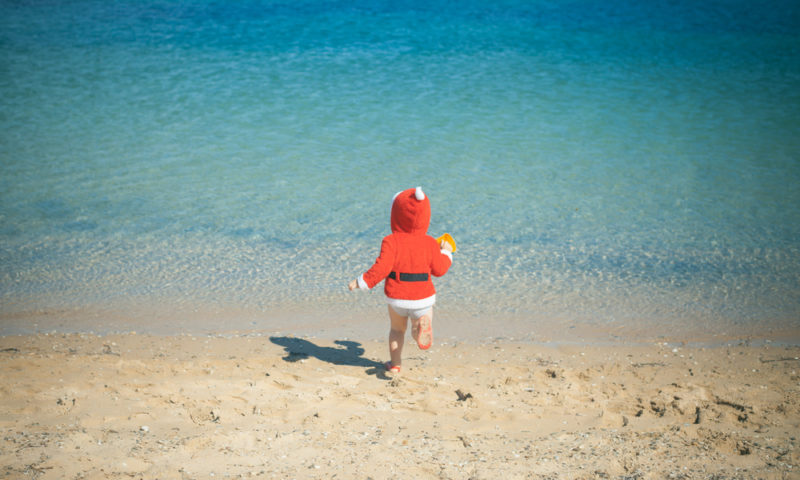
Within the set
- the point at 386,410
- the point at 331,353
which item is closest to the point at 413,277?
the point at 386,410

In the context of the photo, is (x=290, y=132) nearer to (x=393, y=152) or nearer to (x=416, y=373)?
(x=393, y=152)

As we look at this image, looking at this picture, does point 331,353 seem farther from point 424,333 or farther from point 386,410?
point 386,410

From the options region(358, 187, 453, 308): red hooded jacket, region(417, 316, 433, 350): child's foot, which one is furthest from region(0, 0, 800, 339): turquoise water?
region(358, 187, 453, 308): red hooded jacket

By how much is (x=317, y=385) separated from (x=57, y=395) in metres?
1.58

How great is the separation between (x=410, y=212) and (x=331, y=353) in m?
1.43

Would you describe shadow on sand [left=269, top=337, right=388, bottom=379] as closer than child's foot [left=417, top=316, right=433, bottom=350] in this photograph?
No

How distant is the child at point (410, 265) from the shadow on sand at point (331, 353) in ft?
1.78

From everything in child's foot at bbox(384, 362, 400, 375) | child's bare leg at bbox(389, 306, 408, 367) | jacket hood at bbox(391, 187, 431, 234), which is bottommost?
child's foot at bbox(384, 362, 400, 375)

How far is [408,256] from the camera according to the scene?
164 inches

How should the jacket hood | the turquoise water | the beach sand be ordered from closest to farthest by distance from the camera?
1. the beach sand
2. the jacket hood
3. the turquoise water

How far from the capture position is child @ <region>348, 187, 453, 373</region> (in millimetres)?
4125

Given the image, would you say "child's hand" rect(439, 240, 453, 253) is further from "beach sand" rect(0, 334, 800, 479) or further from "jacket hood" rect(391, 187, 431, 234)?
"beach sand" rect(0, 334, 800, 479)

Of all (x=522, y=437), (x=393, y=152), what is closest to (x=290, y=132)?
(x=393, y=152)

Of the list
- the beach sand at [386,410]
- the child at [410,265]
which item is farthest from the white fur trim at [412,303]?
the beach sand at [386,410]
